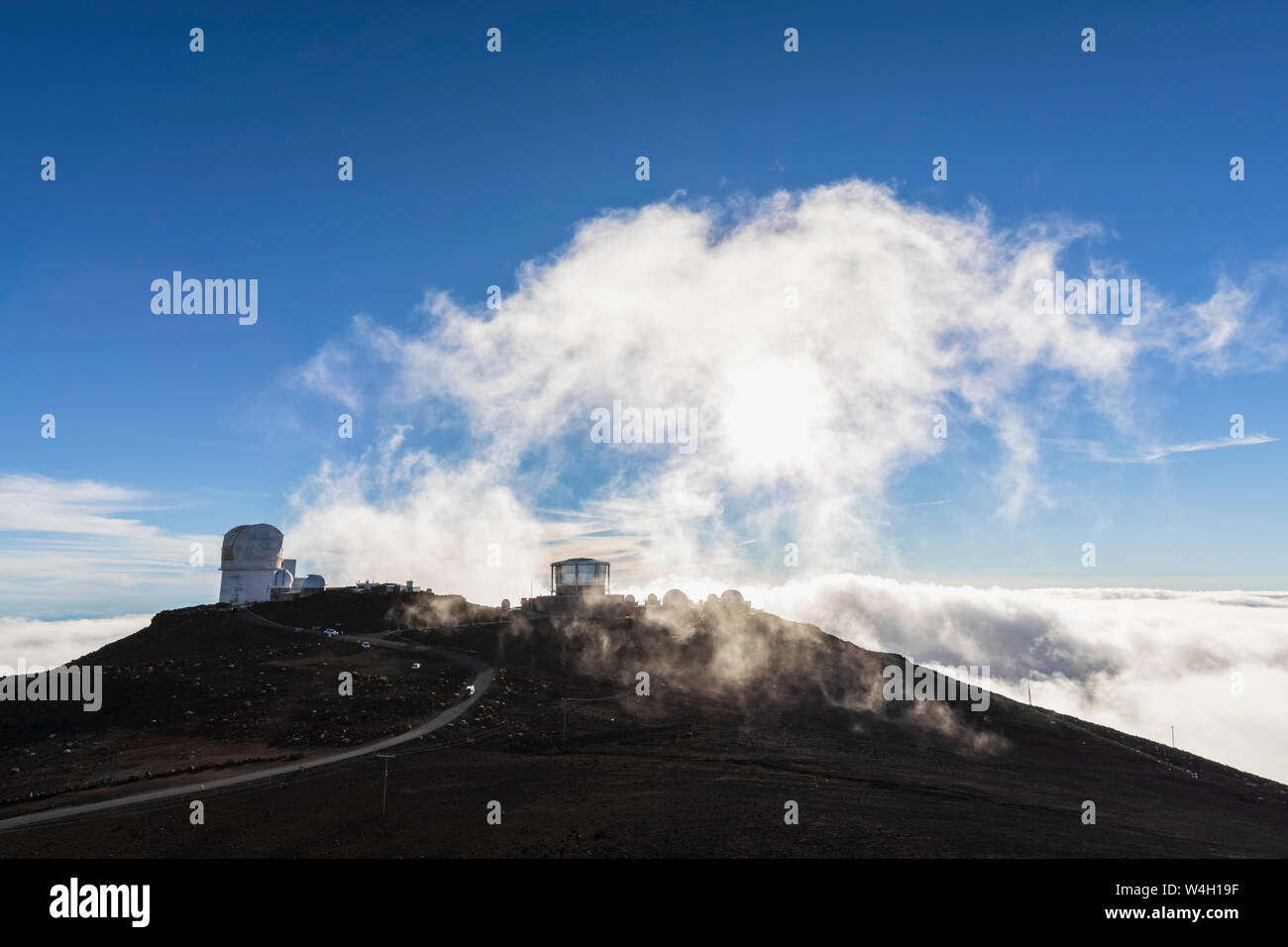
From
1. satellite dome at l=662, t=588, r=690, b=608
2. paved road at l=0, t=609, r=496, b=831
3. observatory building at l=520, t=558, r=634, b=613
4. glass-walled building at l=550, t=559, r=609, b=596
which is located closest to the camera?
paved road at l=0, t=609, r=496, b=831

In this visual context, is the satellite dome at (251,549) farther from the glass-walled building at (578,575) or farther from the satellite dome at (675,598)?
the satellite dome at (675,598)

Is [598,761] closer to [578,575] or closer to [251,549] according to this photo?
[578,575]

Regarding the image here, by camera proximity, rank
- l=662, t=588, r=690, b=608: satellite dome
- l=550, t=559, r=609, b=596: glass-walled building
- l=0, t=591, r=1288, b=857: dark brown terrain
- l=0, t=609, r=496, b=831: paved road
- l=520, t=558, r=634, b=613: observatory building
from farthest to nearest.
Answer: l=662, t=588, r=690, b=608: satellite dome < l=550, t=559, r=609, b=596: glass-walled building < l=520, t=558, r=634, b=613: observatory building < l=0, t=609, r=496, b=831: paved road < l=0, t=591, r=1288, b=857: dark brown terrain

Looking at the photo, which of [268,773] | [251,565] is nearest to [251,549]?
[251,565]

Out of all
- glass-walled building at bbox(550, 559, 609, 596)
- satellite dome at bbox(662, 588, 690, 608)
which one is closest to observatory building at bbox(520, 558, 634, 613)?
glass-walled building at bbox(550, 559, 609, 596)

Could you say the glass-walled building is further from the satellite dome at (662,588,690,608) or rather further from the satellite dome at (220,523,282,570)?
the satellite dome at (220,523,282,570)

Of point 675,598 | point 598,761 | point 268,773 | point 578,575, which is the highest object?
point 578,575

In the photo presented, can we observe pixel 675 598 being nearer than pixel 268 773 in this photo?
No

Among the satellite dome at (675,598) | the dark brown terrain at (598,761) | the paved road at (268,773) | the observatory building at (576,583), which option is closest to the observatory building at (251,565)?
the dark brown terrain at (598,761)

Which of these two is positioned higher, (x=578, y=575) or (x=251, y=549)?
(x=251, y=549)
